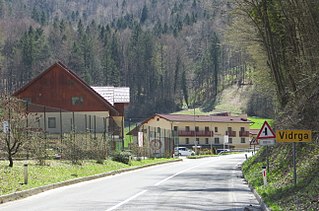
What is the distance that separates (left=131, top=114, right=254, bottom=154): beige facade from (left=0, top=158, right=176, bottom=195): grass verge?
6424 cm

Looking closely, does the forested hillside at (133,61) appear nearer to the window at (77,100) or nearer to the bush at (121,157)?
the window at (77,100)

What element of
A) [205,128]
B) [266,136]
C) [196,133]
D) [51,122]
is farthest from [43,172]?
[205,128]

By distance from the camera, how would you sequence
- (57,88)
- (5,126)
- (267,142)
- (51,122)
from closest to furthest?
(267,142) < (5,126) < (51,122) < (57,88)

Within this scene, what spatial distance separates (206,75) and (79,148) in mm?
111126

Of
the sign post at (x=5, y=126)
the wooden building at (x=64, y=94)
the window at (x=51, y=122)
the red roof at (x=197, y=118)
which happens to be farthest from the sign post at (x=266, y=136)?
the red roof at (x=197, y=118)

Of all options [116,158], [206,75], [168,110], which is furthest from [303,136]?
[206,75]

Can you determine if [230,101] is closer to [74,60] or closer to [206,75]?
Answer: [206,75]

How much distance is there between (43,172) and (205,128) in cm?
8092

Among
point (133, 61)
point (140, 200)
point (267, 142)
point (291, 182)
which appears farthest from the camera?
point (133, 61)

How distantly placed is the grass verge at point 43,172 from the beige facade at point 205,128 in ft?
211

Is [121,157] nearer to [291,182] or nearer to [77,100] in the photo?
[77,100]

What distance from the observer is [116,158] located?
42.0 m

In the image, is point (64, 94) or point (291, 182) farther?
point (64, 94)

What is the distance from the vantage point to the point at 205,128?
346 feet
